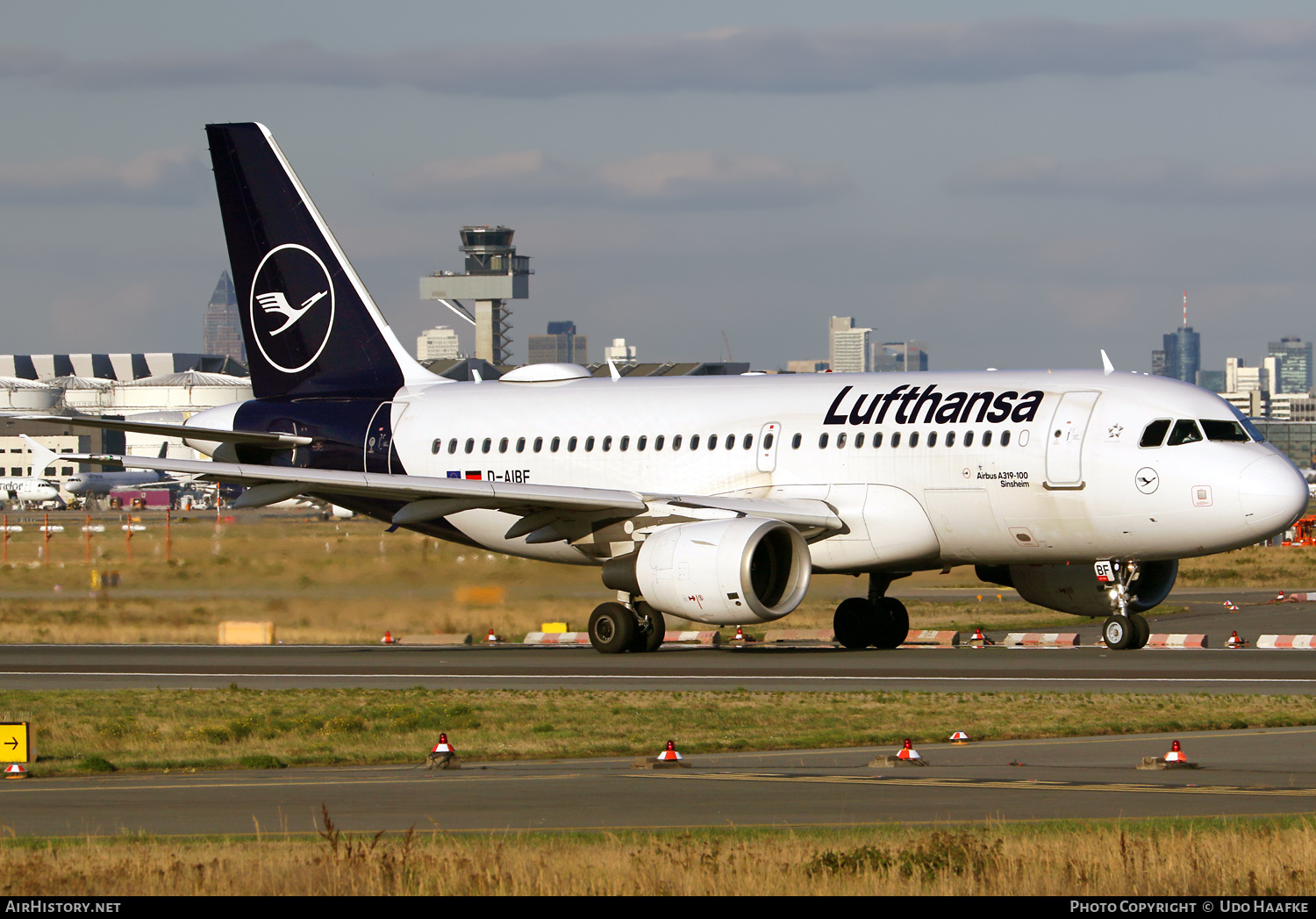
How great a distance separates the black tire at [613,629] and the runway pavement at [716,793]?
44.5ft

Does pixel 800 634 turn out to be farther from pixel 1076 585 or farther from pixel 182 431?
pixel 182 431

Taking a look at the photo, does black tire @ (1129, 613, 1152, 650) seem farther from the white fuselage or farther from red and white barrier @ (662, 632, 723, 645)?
red and white barrier @ (662, 632, 723, 645)

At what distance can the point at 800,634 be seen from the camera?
3922 cm

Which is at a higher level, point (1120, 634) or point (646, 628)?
point (646, 628)

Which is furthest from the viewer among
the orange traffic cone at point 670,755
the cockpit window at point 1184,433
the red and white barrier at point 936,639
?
the red and white barrier at point 936,639

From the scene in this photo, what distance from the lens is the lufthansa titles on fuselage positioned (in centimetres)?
3103

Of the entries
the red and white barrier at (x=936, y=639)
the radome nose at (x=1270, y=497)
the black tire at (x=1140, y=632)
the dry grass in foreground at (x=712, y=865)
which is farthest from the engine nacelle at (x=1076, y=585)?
the dry grass in foreground at (x=712, y=865)

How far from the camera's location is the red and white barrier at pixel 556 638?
37562 millimetres

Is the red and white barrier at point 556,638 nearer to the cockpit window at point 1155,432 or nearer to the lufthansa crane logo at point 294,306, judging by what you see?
the lufthansa crane logo at point 294,306

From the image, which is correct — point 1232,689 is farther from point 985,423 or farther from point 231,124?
point 231,124

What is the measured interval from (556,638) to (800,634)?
213 inches

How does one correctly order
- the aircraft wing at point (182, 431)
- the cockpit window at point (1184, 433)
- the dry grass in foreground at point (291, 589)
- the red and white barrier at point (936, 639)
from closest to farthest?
the cockpit window at point (1184, 433)
the aircraft wing at point (182, 431)
the red and white barrier at point (936, 639)
the dry grass in foreground at point (291, 589)

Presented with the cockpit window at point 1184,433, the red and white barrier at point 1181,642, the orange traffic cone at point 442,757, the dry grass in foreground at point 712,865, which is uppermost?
the cockpit window at point 1184,433

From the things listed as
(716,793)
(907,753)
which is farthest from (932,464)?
(716,793)
